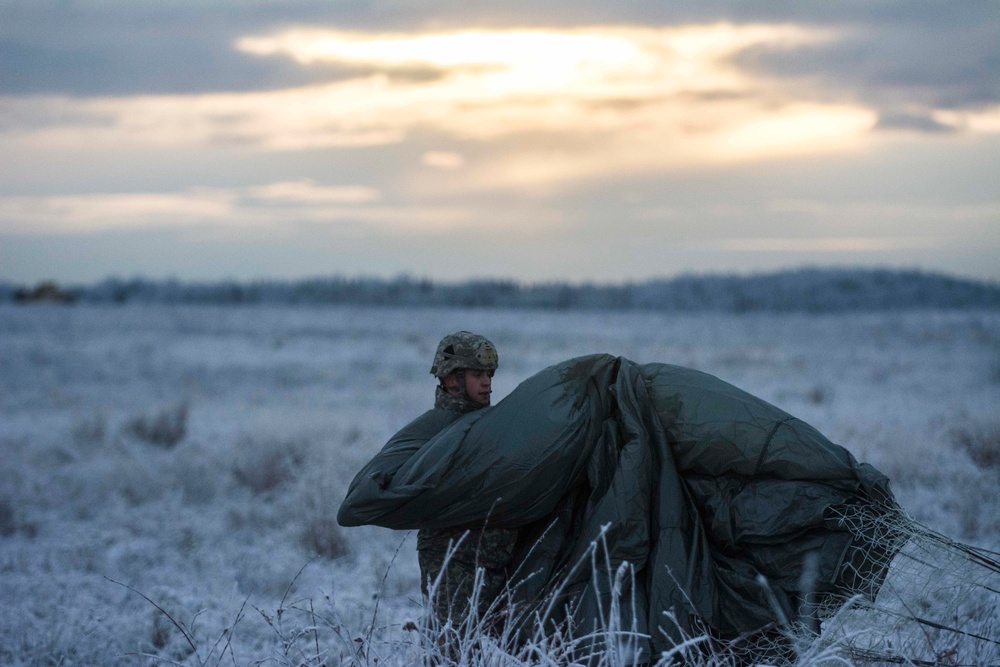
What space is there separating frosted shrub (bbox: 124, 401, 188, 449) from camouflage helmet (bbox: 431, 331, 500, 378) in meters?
8.34

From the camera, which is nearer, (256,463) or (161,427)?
(256,463)

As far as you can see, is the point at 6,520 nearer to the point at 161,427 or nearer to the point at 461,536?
the point at 161,427

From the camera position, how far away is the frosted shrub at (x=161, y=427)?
35.8ft

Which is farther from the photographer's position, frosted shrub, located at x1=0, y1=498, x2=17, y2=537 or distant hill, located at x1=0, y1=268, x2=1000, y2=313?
distant hill, located at x1=0, y1=268, x2=1000, y2=313

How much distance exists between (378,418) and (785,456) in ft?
30.4

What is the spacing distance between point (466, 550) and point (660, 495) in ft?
2.56

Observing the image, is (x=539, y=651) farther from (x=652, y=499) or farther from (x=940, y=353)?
(x=940, y=353)

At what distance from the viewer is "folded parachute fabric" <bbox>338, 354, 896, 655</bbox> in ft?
10.1

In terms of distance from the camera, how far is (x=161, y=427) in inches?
435

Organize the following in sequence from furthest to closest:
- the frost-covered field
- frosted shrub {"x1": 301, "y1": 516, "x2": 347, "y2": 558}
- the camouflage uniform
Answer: frosted shrub {"x1": 301, "y1": 516, "x2": 347, "y2": 558}
the frost-covered field
the camouflage uniform

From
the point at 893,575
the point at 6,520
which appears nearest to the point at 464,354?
the point at 893,575

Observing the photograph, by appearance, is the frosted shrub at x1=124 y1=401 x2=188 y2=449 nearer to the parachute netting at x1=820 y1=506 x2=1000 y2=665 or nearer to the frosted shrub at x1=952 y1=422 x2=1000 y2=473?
the frosted shrub at x1=952 y1=422 x2=1000 y2=473

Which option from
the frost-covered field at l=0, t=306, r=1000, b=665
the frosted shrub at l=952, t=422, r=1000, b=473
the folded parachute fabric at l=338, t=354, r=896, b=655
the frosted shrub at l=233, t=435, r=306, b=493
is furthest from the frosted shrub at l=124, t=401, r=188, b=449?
the frosted shrub at l=952, t=422, r=1000, b=473

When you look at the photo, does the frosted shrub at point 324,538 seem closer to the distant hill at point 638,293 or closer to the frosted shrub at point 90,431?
the frosted shrub at point 90,431
